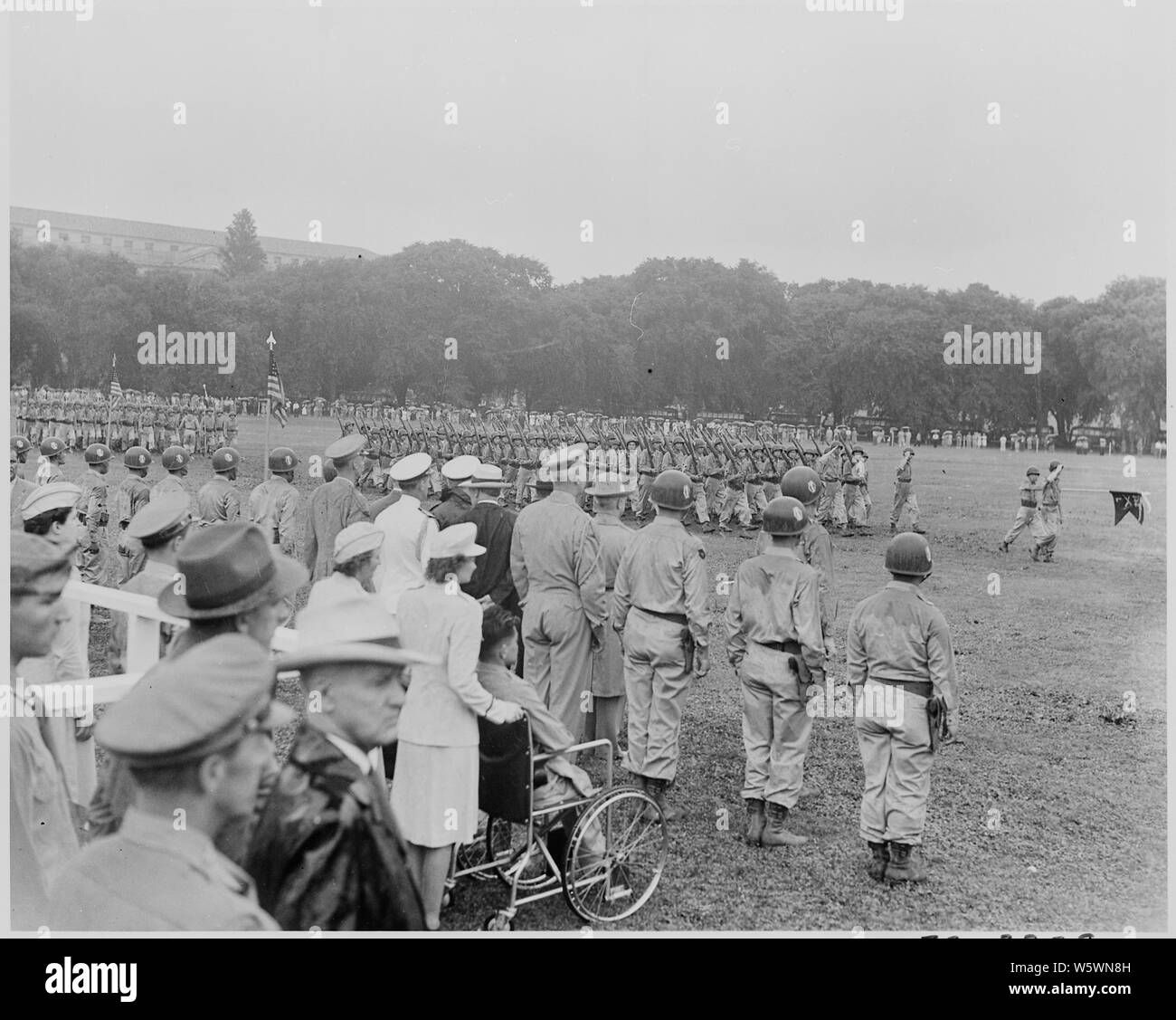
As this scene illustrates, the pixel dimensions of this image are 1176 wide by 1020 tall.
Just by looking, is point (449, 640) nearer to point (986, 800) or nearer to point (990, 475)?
point (986, 800)

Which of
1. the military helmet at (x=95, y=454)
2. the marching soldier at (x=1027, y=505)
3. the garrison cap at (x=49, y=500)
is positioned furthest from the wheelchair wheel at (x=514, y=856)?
the marching soldier at (x=1027, y=505)

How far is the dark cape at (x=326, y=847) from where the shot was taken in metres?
3.25

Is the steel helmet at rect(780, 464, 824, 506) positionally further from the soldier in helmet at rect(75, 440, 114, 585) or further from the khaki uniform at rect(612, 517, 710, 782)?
the soldier in helmet at rect(75, 440, 114, 585)

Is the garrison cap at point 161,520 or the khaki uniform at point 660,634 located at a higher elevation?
the garrison cap at point 161,520

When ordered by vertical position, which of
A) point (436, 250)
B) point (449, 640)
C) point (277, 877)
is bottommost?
point (277, 877)

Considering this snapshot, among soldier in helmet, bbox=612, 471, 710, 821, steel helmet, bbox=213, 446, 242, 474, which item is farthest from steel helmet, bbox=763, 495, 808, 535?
steel helmet, bbox=213, 446, 242, 474

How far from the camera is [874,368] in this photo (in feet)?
64.2

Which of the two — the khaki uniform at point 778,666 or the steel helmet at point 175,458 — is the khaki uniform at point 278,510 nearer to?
the steel helmet at point 175,458

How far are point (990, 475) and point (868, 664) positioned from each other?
1910 cm

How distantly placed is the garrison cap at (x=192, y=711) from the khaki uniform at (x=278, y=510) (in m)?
6.16

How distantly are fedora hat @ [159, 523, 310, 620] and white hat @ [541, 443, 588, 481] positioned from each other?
2895 millimetres

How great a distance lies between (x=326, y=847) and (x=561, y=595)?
365 cm

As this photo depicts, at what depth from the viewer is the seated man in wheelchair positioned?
4.95 metres

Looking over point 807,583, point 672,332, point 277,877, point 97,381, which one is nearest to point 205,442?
point 97,381
